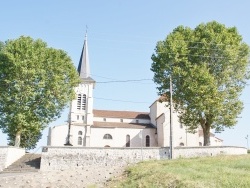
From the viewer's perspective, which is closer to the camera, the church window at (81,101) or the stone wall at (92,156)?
the stone wall at (92,156)

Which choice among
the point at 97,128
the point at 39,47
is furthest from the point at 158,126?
the point at 39,47

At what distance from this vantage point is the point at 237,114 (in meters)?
29.4

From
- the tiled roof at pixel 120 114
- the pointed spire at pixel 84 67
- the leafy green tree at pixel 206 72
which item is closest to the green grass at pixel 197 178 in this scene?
the leafy green tree at pixel 206 72

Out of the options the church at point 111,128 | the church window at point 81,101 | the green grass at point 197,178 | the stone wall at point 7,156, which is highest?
the church window at point 81,101

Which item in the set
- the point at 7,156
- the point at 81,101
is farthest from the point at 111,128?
the point at 7,156

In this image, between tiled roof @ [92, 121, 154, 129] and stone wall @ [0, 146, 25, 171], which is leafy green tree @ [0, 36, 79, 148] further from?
tiled roof @ [92, 121, 154, 129]

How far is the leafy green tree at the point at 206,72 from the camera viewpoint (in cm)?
2856

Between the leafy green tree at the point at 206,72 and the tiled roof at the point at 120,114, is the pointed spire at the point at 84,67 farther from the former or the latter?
the leafy green tree at the point at 206,72

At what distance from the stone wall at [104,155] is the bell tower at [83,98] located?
24316mm

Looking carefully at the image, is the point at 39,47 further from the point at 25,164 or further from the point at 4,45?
the point at 25,164

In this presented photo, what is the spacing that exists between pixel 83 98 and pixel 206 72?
95.1 feet

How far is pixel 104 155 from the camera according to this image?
26203 millimetres

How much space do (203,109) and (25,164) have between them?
17.2 meters

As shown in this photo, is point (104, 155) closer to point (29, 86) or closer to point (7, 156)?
point (7, 156)
